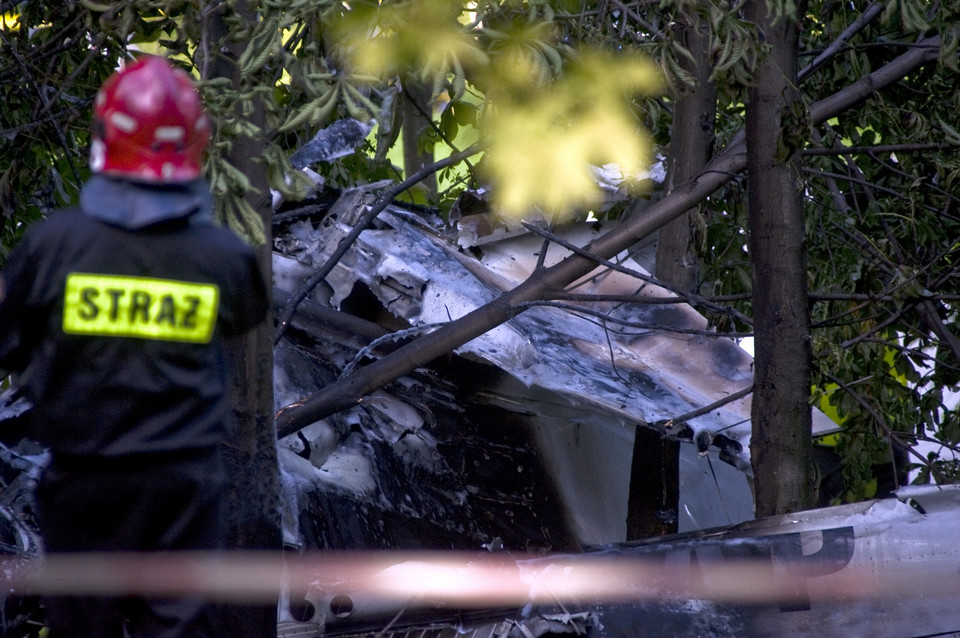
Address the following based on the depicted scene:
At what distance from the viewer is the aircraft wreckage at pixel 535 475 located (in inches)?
128

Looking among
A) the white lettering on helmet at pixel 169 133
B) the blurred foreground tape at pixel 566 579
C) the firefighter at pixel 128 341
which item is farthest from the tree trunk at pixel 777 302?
the white lettering on helmet at pixel 169 133

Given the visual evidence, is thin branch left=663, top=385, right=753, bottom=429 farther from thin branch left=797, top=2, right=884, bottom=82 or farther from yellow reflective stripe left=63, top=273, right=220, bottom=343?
yellow reflective stripe left=63, top=273, right=220, bottom=343

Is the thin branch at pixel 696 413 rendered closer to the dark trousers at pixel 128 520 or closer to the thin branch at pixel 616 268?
the thin branch at pixel 616 268

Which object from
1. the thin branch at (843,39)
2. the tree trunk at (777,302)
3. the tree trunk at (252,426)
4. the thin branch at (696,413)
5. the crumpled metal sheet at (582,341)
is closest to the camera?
the tree trunk at (252,426)

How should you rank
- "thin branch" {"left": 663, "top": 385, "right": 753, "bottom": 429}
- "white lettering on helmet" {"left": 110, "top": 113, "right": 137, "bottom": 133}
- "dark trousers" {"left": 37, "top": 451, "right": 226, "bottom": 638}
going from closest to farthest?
"white lettering on helmet" {"left": 110, "top": 113, "right": 137, "bottom": 133} < "dark trousers" {"left": 37, "top": 451, "right": 226, "bottom": 638} < "thin branch" {"left": 663, "top": 385, "right": 753, "bottom": 429}

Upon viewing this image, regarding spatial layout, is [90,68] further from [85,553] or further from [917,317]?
[917,317]

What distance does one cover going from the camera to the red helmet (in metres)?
1.92

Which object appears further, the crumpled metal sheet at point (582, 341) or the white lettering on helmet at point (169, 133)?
the crumpled metal sheet at point (582, 341)

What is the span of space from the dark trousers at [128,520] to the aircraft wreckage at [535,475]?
3.90ft

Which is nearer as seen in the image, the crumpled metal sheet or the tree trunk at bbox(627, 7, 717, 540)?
the crumpled metal sheet

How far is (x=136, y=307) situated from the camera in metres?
2.03

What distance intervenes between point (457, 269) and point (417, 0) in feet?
6.90

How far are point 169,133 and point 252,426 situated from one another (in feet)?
4.48

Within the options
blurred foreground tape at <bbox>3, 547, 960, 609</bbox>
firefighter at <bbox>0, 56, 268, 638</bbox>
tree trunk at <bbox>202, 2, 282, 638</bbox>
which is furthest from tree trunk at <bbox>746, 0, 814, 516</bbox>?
firefighter at <bbox>0, 56, 268, 638</bbox>
